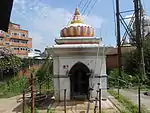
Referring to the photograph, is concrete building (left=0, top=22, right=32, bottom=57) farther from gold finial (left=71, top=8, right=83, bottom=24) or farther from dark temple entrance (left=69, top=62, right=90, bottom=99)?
dark temple entrance (left=69, top=62, right=90, bottom=99)

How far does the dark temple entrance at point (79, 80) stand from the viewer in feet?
41.5

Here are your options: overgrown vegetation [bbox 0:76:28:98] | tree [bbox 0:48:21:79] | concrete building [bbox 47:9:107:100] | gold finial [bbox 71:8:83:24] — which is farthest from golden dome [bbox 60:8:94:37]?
tree [bbox 0:48:21:79]

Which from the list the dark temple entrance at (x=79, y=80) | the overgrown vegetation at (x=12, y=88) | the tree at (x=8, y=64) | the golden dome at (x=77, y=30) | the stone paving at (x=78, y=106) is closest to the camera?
the stone paving at (x=78, y=106)

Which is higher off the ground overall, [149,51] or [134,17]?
[134,17]

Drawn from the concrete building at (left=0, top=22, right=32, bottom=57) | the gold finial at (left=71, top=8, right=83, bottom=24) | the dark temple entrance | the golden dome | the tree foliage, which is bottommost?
the dark temple entrance

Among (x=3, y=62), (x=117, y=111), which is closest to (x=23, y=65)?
(x=3, y=62)

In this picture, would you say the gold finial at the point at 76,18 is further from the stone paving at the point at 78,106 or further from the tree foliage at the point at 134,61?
the tree foliage at the point at 134,61

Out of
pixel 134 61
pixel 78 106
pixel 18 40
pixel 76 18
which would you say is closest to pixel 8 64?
pixel 134 61

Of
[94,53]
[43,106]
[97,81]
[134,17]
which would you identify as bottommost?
[43,106]

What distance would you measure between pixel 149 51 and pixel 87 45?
13.1m

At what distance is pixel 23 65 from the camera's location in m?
27.0

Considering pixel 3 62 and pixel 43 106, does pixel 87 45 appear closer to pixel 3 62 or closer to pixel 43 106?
pixel 43 106

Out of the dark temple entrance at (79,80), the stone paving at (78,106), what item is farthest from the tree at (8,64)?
the stone paving at (78,106)

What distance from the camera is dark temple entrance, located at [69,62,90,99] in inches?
497
